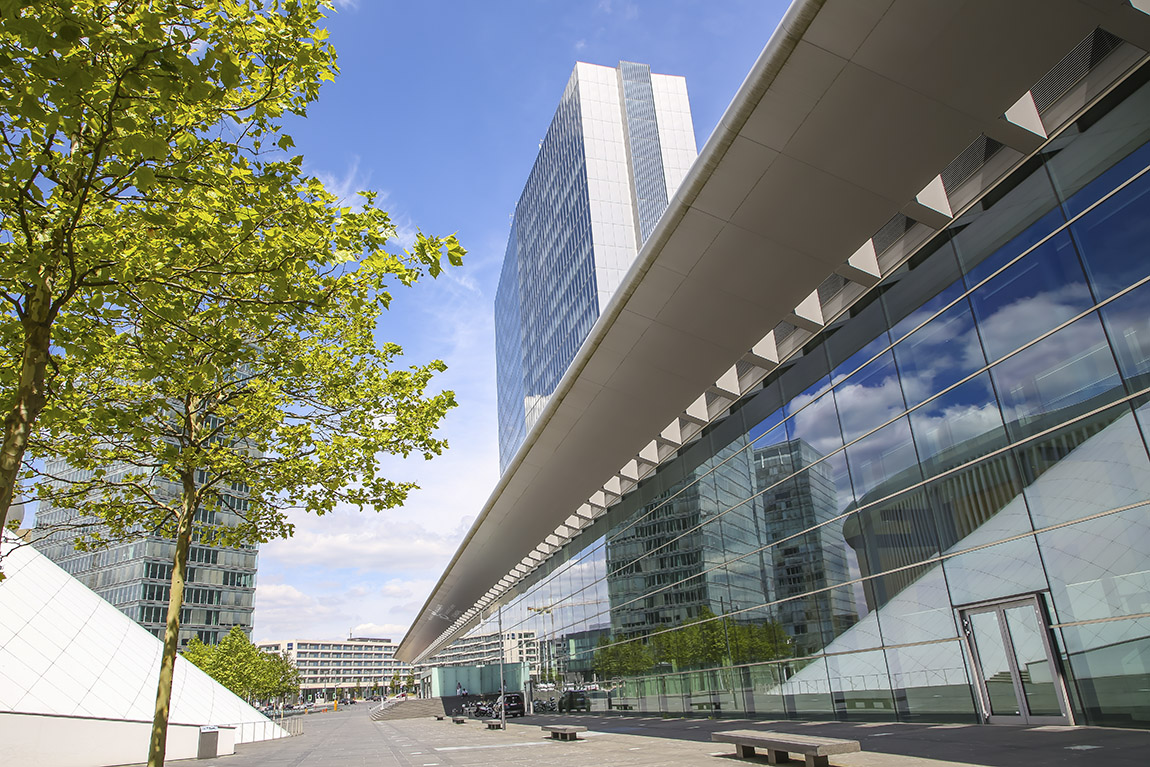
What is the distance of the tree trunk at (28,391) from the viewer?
18.0 feet

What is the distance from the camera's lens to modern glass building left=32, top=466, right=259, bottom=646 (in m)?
87.8

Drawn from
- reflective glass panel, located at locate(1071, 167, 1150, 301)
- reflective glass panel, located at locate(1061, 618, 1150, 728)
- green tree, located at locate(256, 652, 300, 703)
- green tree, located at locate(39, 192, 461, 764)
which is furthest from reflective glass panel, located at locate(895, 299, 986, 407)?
green tree, located at locate(256, 652, 300, 703)

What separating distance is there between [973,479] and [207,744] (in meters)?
20.8

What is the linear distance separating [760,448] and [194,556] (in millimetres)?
98113

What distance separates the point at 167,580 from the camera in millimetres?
90812

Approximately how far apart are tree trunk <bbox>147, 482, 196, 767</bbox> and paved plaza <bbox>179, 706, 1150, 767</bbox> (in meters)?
7.08

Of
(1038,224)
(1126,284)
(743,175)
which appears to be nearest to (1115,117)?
(1038,224)

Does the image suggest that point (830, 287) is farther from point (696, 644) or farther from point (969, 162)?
point (696, 644)

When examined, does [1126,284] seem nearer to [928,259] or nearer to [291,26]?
[928,259]

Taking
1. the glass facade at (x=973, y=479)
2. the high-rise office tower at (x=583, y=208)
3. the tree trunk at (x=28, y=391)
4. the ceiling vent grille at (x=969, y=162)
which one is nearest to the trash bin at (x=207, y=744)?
the glass facade at (x=973, y=479)

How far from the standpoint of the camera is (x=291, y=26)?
669cm

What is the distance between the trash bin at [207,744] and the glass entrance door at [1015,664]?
19.5 m

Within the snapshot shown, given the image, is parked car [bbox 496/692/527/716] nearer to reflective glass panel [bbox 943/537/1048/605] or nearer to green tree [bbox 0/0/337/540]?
reflective glass panel [bbox 943/537/1048/605]

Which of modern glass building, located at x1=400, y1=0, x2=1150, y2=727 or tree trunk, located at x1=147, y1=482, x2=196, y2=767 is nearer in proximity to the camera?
tree trunk, located at x1=147, y1=482, x2=196, y2=767
